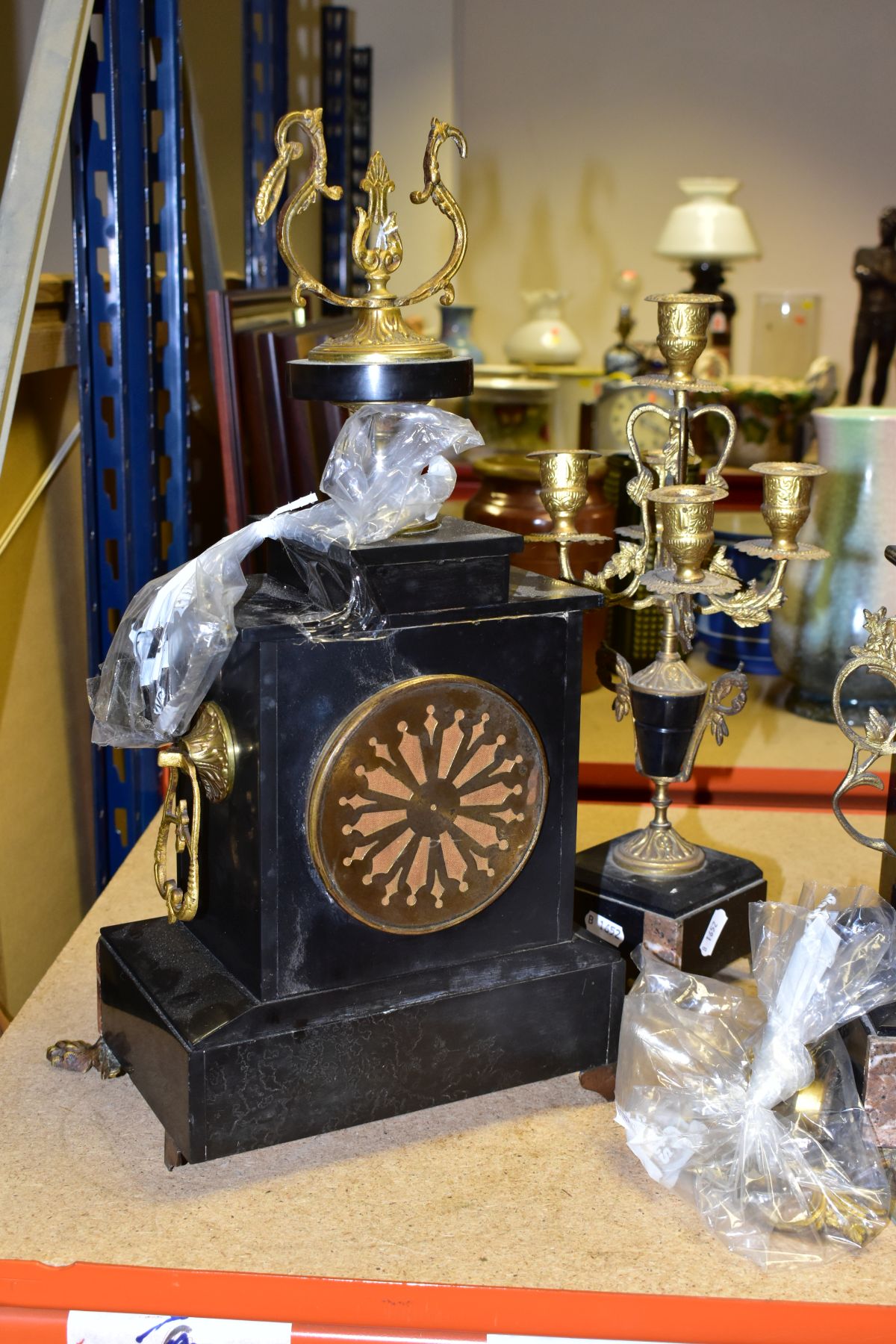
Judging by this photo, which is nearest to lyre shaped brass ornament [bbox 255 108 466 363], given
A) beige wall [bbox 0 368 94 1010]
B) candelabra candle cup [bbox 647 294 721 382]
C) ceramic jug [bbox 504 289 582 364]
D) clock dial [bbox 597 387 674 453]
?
candelabra candle cup [bbox 647 294 721 382]

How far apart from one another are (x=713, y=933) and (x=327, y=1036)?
0.43 m

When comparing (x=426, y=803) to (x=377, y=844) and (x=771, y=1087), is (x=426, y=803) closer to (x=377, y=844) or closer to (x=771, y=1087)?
(x=377, y=844)

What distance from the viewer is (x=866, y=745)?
113 cm

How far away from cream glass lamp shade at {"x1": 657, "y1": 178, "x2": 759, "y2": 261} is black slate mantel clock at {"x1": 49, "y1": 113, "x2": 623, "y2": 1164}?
3.32 metres

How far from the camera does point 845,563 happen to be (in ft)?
6.50

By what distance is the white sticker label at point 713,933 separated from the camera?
1350 mm

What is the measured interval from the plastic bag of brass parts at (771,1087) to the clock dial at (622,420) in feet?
6.29

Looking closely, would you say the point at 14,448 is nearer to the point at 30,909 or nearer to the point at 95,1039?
the point at 30,909

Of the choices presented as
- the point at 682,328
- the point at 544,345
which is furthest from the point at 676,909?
the point at 544,345

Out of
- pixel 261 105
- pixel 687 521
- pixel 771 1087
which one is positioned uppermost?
pixel 261 105

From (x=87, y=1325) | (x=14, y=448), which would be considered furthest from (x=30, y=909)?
(x=87, y=1325)

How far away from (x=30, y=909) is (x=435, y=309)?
2840 millimetres

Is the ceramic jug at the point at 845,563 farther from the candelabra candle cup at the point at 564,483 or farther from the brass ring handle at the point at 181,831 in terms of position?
the brass ring handle at the point at 181,831

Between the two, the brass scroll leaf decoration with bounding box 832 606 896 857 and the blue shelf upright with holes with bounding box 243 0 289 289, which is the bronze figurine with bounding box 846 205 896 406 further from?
the brass scroll leaf decoration with bounding box 832 606 896 857
